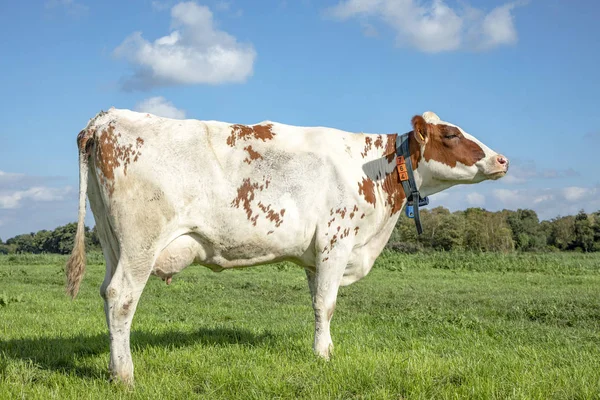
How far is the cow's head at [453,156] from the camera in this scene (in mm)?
7344

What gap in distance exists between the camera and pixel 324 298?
6715 mm

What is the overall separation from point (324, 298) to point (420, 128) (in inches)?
91.9

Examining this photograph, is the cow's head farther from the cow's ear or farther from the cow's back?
the cow's back

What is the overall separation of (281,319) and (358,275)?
413cm

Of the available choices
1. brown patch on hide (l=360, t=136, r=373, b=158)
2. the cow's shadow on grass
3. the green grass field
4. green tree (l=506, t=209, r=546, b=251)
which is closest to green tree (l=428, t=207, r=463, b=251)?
green tree (l=506, t=209, r=546, b=251)

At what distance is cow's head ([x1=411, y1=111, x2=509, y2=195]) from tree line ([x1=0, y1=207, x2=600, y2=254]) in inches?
1758

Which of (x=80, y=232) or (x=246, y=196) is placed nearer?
(x=246, y=196)

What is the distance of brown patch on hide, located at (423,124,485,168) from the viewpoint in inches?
289

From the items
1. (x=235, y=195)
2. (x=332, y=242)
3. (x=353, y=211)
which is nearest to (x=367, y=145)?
(x=353, y=211)

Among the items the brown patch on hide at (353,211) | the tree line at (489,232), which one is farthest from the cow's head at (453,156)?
the tree line at (489,232)

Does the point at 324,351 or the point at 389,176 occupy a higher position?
the point at 389,176

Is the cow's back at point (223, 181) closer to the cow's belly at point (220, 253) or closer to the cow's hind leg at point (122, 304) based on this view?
the cow's belly at point (220, 253)

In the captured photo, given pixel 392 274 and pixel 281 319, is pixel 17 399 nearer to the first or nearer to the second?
pixel 281 319

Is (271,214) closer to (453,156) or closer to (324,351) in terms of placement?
(324,351)
